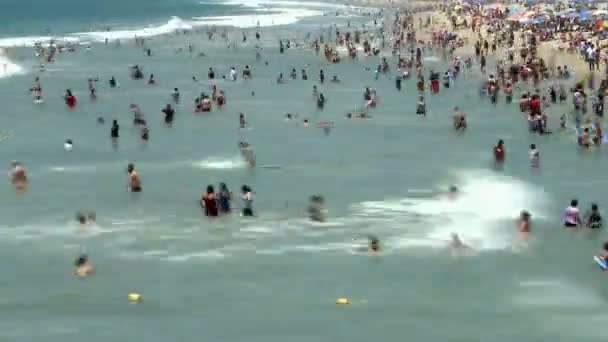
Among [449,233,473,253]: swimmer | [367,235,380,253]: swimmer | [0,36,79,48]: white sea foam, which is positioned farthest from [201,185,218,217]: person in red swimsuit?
[0,36,79,48]: white sea foam

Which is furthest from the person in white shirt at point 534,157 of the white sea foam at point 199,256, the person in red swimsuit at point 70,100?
the person in red swimsuit at point 70,100

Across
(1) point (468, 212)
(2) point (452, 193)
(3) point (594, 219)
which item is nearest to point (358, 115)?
(2) point (452, 193)

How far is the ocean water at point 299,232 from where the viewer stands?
66.2ft

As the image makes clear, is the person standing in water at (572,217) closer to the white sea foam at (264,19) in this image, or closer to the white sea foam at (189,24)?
the white sea foam at (189,24)

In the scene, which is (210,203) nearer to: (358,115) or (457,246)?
(457,246)

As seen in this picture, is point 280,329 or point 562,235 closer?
point 280,329

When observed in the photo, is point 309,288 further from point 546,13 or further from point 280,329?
point 546,13

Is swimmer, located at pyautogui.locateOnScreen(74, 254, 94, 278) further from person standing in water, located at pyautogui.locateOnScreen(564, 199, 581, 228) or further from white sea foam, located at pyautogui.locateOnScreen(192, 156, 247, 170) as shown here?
person standing in water, located at pyautogui.locateOnScreen(564, 199, 581, 228)

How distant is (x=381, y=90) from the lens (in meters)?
57.3

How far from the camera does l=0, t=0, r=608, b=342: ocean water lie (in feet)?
66.2

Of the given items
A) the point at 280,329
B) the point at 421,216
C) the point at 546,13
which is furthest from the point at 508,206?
the point at 546,13

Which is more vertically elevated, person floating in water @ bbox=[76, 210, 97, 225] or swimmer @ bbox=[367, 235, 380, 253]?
person floating in water @ bbox=[76, 210, 97, 225]

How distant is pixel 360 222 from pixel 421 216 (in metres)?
1.98

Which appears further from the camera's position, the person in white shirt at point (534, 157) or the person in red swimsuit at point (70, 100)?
the person in red swimsuit at point (70, 100)
